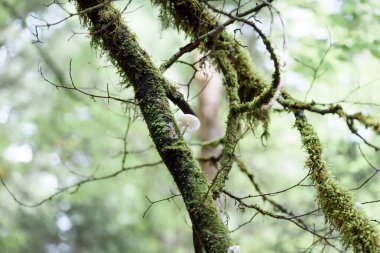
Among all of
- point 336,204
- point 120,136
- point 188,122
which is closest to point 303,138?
point 336,204

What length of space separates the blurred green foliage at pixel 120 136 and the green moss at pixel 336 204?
167cm

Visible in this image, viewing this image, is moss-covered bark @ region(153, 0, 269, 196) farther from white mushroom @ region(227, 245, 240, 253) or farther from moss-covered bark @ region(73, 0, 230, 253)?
white mushroom @ region(227, 245, 240, 253)

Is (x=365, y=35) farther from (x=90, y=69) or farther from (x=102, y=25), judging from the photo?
(x=90, y=69)

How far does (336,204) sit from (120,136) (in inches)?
237

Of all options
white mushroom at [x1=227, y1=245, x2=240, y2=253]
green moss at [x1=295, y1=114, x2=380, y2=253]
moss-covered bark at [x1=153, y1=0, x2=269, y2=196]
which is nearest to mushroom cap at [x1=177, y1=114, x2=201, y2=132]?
moss-covered bark at [x1=153, y1=0, x2=269, y2=196]

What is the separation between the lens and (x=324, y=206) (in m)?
1.56

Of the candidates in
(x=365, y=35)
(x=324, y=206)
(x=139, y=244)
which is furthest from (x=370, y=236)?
(x=139, y=244)

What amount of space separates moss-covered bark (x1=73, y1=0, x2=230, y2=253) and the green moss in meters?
0.44

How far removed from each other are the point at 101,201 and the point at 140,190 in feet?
9.13

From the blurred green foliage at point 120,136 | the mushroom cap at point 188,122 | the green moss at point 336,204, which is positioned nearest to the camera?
the green moss at point 336,204

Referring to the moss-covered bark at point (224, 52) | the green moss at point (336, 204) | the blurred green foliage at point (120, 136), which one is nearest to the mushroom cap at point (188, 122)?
the moss-covered bark at point (224, 52)

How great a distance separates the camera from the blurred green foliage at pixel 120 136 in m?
4.33

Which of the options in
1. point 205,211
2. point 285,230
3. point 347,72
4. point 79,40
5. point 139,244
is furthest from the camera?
point 139,244

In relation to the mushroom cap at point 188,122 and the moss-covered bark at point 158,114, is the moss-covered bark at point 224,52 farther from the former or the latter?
the moss-covered bark at point 158,114
